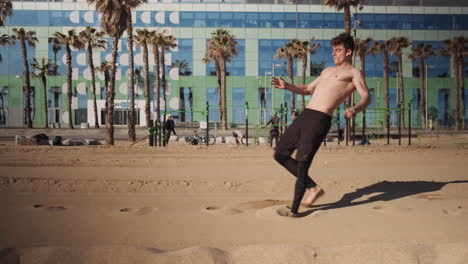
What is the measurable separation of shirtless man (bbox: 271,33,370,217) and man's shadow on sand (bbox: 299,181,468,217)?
512mm

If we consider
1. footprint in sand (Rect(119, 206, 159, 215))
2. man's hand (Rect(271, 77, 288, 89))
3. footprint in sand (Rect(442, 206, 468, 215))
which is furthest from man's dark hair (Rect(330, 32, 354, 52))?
footprint in sand (Rect(119, 206, 159, 215))

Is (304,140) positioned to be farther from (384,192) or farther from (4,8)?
(4,8)

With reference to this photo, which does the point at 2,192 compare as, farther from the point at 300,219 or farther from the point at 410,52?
the point at 410,52

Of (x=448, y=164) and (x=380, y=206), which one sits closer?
(x=380, y=206)

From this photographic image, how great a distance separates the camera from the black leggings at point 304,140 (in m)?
3.71

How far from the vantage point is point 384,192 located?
516 centimetres

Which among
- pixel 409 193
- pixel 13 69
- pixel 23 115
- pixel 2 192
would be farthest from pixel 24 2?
pixel 409 193

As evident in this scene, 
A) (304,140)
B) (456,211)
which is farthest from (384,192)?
(304,140)

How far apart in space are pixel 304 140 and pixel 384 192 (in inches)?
84.5

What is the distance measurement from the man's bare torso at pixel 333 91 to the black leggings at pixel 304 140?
0.27 feet

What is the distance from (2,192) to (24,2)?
48193 millimetres

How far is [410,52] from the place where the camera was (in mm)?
47250

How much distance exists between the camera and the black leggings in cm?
371

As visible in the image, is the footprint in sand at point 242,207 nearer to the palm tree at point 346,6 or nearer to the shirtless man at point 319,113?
the shirtless man at point 319,113
